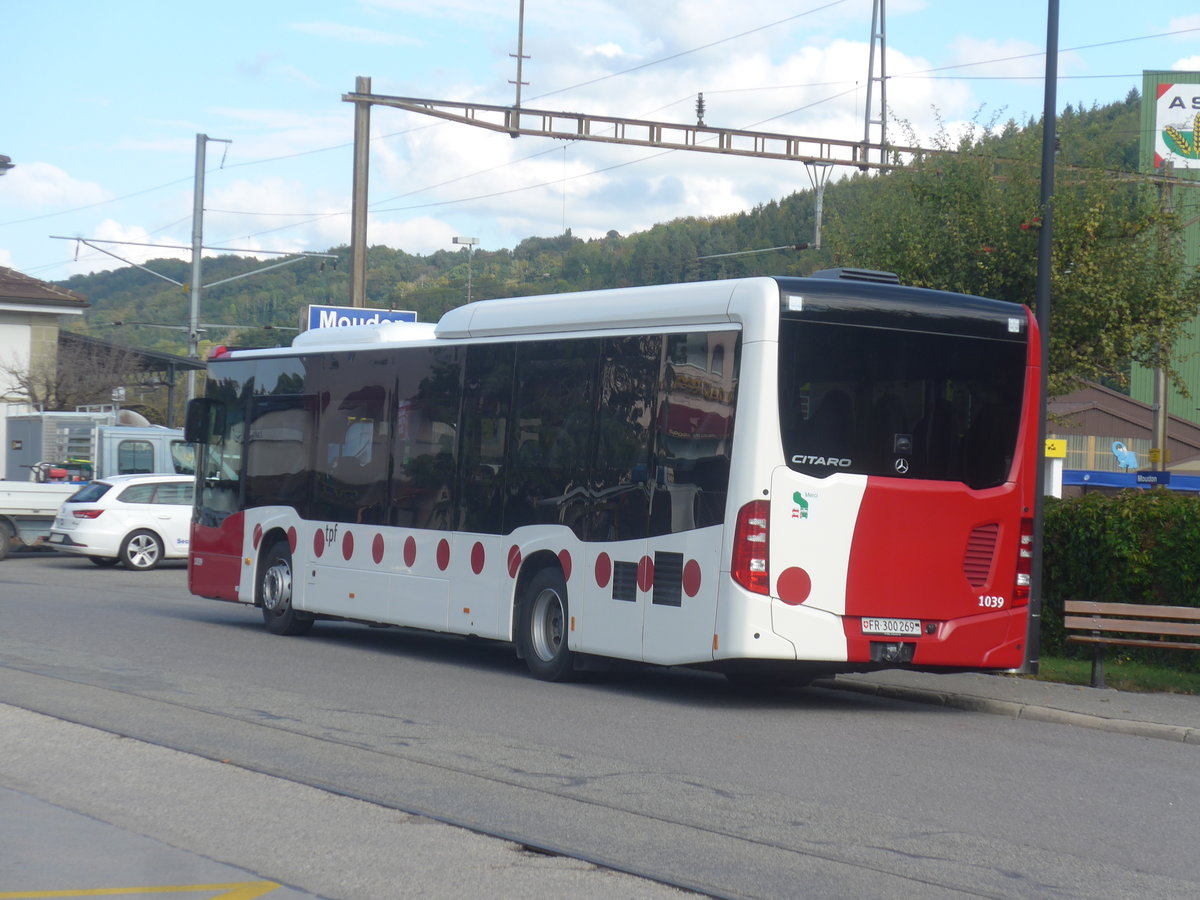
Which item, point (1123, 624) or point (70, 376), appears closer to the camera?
point (1123, 624)

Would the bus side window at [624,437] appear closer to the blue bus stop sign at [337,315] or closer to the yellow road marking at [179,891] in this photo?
the yellow road marking at [179,891]

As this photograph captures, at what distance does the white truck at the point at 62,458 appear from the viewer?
29.1 meters

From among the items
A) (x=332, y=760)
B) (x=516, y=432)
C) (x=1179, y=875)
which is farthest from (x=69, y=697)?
(x=1179, y=875)

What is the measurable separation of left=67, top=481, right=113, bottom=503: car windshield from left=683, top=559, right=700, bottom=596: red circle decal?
1880 centimetres

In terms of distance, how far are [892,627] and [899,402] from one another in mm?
1706

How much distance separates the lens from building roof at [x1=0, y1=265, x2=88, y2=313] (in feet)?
162

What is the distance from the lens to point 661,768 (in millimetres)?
8953

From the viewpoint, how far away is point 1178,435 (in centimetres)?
6562

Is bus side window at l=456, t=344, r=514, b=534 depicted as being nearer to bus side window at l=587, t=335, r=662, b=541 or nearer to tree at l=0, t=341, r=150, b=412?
bus side window at l=587, t=335, r=662, b=541

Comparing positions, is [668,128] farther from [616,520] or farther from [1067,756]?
[1067,756]

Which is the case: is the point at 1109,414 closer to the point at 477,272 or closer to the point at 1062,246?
the point at 477,272

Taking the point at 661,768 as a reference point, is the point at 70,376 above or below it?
above

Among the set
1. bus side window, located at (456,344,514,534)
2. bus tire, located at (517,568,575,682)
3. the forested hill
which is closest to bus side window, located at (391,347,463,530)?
bus side window, located at (456,344,514,534)

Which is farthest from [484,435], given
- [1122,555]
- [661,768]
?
[1122,555]
